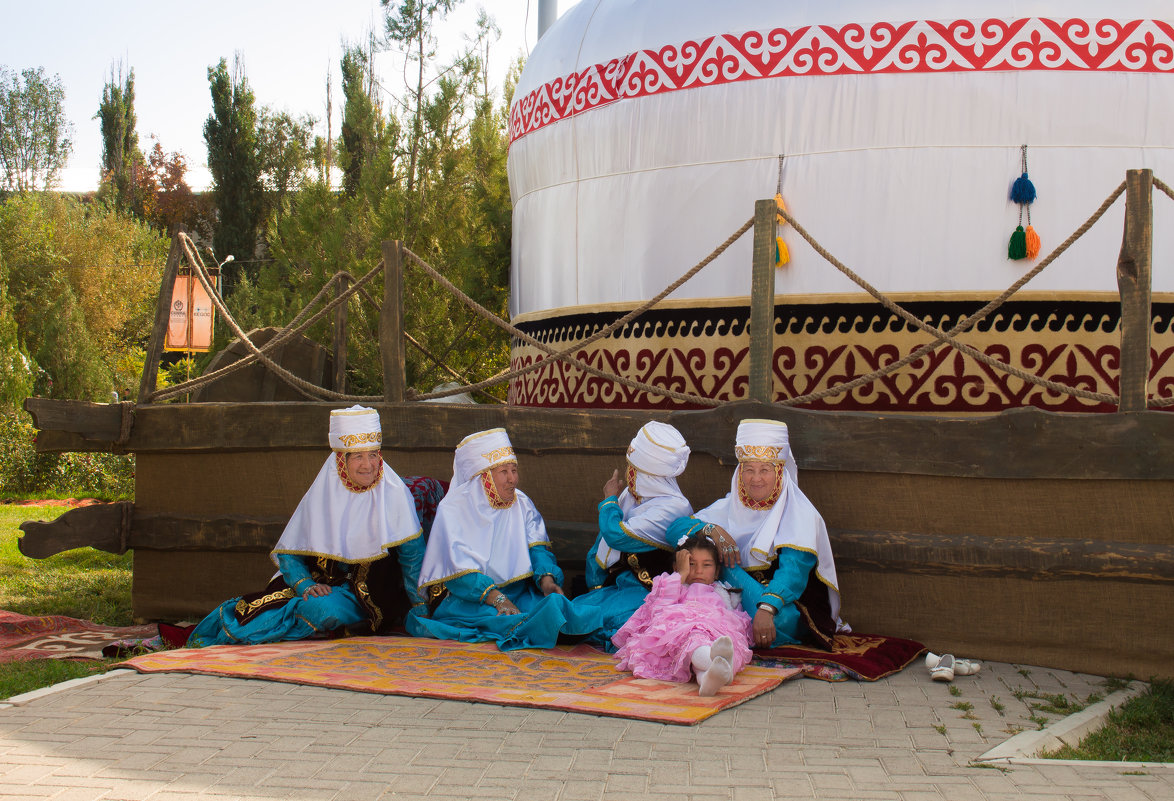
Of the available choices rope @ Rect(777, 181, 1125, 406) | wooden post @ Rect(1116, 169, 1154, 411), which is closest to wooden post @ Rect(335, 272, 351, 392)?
rope @ Rect(777, 181, 1125, 406)

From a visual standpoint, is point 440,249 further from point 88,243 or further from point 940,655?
point 88,243

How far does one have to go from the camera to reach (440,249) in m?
11.3

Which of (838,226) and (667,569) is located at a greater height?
(838,226)

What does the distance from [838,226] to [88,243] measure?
803 inches

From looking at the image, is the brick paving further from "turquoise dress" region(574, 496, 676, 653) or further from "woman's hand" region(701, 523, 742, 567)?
"turquoise dress" region(574, 496, 676, 653)

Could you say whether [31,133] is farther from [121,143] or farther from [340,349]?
[340,349]

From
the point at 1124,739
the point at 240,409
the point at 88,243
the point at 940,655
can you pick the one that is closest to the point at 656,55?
the point at 240,409

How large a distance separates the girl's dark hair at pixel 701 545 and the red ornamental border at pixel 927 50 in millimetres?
2829

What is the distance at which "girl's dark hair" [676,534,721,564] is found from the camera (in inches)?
179

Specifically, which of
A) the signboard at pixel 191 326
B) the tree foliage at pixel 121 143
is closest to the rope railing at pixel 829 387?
the signboard at pixel 191 326

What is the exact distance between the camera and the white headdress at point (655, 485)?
488cm

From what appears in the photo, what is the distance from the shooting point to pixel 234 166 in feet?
84.2

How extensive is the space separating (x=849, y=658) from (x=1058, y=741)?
3.42 ft

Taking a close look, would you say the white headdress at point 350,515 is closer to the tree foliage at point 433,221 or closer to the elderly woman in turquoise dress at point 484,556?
the elderly woman in turquoise dress at point 484,556
